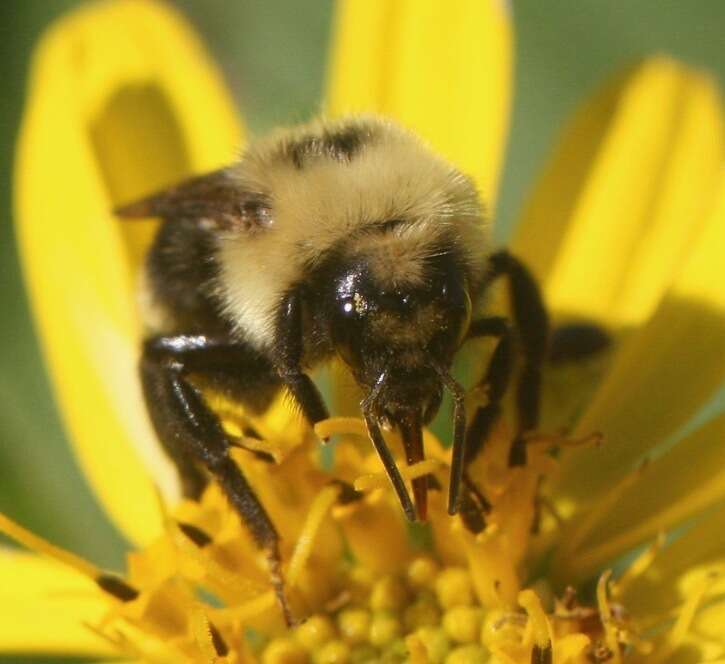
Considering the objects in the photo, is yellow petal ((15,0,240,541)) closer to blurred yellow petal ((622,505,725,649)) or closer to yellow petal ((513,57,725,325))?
yellow petal ((513,57,725,325))

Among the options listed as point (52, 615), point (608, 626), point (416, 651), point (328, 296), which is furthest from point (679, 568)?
point (52, 615)

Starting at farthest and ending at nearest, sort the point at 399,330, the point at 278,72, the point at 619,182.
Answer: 1. the point at 278,72
2. the point at 619,182
3. the point at 399,330

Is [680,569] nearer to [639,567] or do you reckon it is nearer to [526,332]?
[639,567]

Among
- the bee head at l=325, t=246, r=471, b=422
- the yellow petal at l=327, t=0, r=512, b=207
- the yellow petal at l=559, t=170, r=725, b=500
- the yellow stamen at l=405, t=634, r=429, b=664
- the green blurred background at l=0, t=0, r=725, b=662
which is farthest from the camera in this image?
the green blurred background at l=0, t=0, r=725, b=662

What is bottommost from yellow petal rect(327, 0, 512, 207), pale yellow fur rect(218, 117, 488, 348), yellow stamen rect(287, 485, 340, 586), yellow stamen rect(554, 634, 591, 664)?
yellow stamen rect(554, 634, 591, 664)

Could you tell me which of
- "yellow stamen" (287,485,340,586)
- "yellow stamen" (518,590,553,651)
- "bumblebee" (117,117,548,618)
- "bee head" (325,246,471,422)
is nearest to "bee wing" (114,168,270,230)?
"bumblebee" (117,117,548,618)

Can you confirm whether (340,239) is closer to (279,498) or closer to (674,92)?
(279,498)

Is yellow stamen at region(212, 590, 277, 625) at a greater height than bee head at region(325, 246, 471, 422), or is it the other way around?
bee head at region(325, 246, 471, 422)
